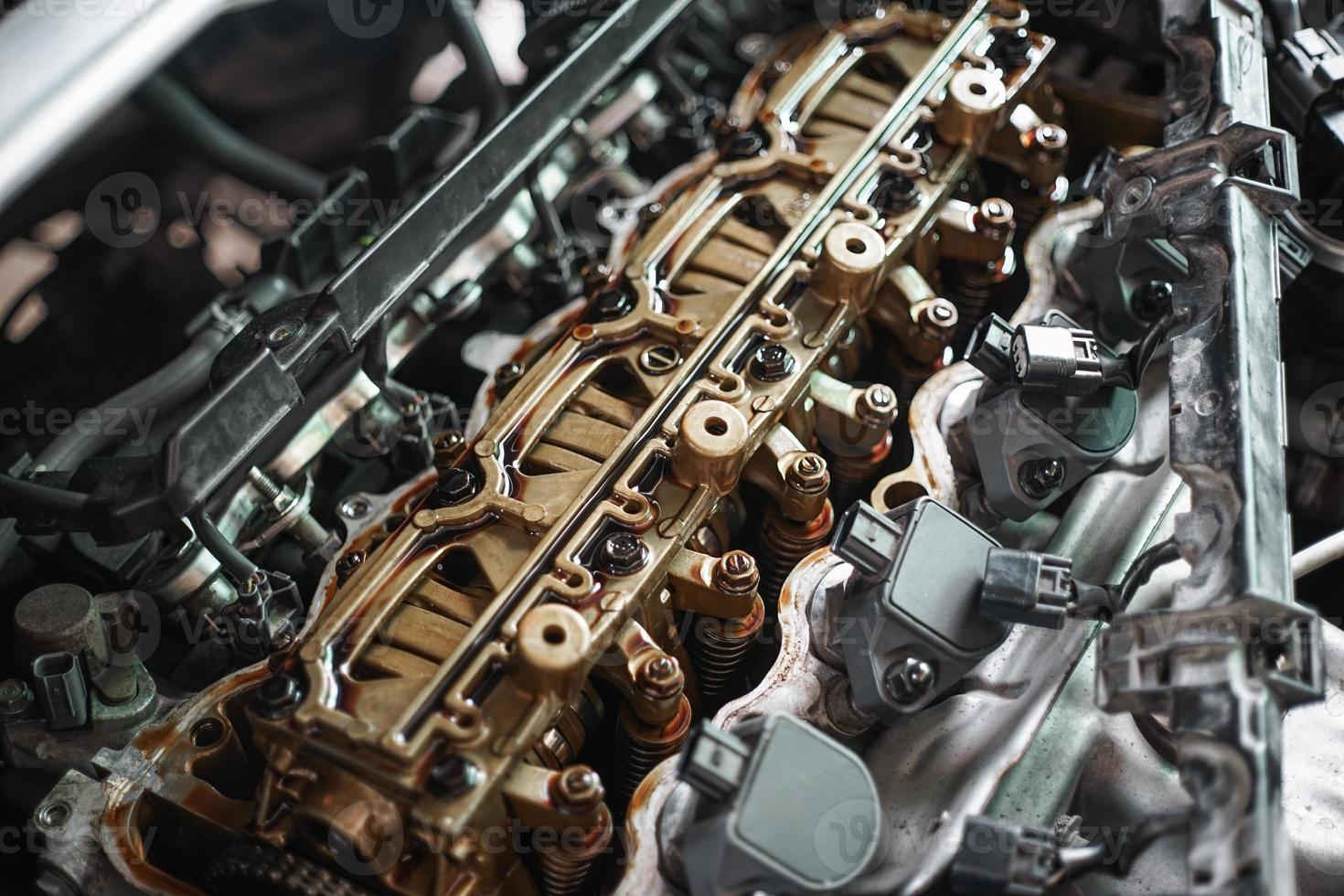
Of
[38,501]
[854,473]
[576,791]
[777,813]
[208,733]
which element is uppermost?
[854,473]

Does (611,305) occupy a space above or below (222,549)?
above

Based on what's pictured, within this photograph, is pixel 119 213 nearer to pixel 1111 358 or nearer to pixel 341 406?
pixel 341 406

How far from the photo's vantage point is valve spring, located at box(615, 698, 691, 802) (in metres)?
2.06

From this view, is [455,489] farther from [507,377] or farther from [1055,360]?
[1055,360]

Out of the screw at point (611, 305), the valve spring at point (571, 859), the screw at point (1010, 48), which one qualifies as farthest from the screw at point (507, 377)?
the screw at point (1010, 48)

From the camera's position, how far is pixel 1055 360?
7.12 feet

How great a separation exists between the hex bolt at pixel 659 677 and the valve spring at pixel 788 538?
405 millimetres

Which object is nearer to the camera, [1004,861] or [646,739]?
[1004,861]

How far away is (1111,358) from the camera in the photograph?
226 cm

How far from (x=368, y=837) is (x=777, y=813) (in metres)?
0.57

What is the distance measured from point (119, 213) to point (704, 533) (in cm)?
215

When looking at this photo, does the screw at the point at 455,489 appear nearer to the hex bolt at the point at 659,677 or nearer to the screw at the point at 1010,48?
the hex bolt at the point at 659,677

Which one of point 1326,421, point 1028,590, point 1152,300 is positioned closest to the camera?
point 1028,590

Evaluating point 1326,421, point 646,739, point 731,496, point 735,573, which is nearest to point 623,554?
point 735,573
